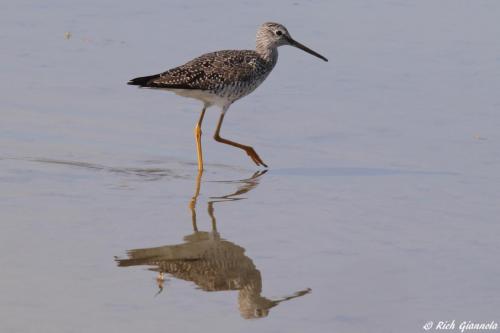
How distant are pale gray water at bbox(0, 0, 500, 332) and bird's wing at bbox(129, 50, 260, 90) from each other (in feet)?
2.05

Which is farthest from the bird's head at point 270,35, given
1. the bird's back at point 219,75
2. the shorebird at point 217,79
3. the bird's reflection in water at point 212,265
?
the bird's reflection in water at point 212,265

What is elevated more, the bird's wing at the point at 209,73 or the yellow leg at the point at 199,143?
the bird's wing at the point at 209,73

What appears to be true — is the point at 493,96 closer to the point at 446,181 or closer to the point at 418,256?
the point at 446,181

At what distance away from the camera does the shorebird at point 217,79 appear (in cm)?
1028

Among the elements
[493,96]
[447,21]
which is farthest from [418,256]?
[447,21]

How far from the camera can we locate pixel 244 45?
1364 cm

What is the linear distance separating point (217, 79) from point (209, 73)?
11 centimetres

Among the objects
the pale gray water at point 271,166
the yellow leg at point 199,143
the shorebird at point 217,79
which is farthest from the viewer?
the shorebird at point 217,79

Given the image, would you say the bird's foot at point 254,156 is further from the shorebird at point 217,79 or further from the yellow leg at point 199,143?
the yellow leg at point 199,143

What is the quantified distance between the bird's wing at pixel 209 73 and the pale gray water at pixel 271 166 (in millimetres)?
624

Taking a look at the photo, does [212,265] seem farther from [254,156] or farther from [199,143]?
[199,143]

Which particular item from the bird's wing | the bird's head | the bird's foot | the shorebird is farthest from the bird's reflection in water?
the bird's head

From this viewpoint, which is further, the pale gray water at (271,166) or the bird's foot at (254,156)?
the bird's foot at (254,156)

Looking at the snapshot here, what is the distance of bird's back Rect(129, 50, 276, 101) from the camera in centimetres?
1037
